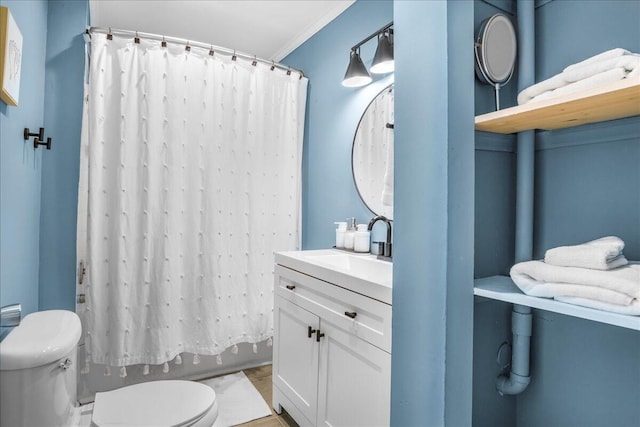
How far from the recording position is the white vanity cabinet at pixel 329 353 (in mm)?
1271

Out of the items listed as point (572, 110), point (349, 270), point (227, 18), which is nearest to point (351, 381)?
point (349, 270)

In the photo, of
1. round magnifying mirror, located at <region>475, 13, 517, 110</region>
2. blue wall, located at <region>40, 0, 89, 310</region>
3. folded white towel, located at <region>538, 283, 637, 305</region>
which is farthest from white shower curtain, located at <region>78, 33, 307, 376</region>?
folded white towel, located at <region>538, 283, 637, 305</region>

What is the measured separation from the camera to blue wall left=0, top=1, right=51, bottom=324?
1182mm

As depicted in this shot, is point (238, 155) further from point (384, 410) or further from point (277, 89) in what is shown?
point (384, 410)

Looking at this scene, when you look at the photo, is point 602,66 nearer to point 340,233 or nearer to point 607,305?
point 607,305

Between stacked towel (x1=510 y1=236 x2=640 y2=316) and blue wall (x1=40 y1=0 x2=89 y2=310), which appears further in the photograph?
blue wall (x1=40 y1=0 x2=89 y2=310)

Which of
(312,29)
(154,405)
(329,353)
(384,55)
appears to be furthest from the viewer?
(312,29)

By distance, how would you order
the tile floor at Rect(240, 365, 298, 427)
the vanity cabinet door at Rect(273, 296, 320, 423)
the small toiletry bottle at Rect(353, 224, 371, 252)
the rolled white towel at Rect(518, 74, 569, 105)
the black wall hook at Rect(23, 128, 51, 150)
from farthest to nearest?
1. the small toiletry bottle at Rect(353, 224, 371, 252)
2. the tile floor at Rect(240, 365, 298, 427)
3. the vanity cabinet door at Rect(273, 296, 320, 423)
4. the black wall hook at Rect(23, 128, 51, 150)
5. the rolled white towel at Rect(518, 74, 569, 105)

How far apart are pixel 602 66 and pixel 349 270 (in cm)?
130

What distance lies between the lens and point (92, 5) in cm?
222

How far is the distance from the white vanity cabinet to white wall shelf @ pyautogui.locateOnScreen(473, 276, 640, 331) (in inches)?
13.2

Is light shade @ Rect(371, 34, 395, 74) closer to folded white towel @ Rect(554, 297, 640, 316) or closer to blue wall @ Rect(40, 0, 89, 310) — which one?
folded white towel @ Rect(554, 297, 640, 316)

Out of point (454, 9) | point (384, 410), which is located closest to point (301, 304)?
point (384, 410)

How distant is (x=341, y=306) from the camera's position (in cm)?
147
